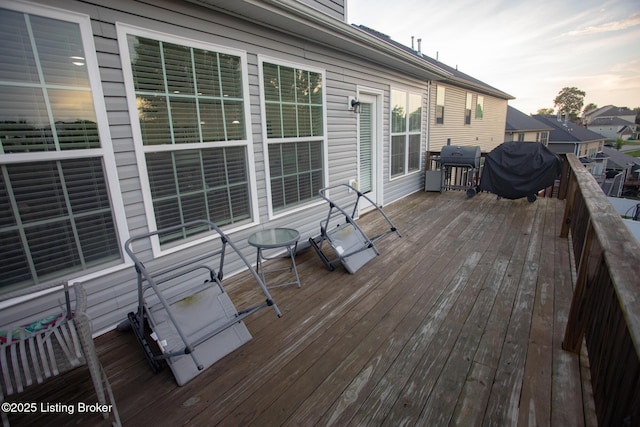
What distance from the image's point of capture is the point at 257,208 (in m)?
3.55

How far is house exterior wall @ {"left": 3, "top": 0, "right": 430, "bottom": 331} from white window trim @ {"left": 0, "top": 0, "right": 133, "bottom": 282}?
1cm

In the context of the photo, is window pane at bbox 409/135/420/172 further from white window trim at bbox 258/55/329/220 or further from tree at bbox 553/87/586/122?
tree at bbox 553/87/586/122

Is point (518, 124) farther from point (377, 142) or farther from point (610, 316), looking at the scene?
point (610, 316)

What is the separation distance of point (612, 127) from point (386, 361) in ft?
267

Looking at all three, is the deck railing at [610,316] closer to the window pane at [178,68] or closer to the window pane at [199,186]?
the window pane at [199,186]

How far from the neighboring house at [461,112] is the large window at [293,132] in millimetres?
3517

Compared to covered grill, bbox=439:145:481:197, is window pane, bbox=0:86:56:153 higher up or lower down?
higher up

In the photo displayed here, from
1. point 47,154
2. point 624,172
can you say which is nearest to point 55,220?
point 47,154

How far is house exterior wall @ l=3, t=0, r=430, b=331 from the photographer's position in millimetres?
2318

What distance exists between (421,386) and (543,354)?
0.95 metres

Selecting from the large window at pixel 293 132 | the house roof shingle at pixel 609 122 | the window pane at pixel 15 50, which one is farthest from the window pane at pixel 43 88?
the house roof shingle at pixel 609 122

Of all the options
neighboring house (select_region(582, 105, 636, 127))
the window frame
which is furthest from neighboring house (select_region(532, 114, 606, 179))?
neighboring house (select_region(582, 105, 636, 127))

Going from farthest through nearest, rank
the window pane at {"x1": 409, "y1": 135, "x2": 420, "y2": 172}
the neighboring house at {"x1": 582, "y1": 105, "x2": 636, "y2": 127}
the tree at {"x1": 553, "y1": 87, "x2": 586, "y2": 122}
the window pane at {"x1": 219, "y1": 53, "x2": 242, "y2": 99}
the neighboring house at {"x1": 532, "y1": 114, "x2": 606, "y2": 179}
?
the tree at {"x1": 553, "y1": 87, "x2": 586, "y2": 122} → the neighboring house at {"x1": 582, "y1": 105, "x2": 636, "y2": 127} → the neighboring house at {"x1": 532, "y1": 114, "x2": 606, "y2": 179} → the window pane at {"x1": 409, "y1": 135, "x2": 420, "y2": 172} → the window pane at {"x1": 219, "y1": 53, "x2": 242, "y2": 99}

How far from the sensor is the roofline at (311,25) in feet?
9.59
